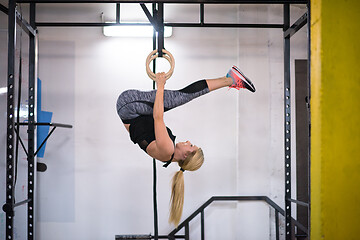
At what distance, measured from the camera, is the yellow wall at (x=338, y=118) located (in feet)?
5.81

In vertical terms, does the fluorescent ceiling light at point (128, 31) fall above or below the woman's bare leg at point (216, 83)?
above

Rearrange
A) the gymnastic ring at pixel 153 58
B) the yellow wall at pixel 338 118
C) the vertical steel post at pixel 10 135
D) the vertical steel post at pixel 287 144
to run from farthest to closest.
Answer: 1. the vertical steel post at pixel 287 144
2. the gymnastic ring at pixel 153 58
3. the vertical steel post at pixel 10 135
4. the yellow wall at pixel 338 118

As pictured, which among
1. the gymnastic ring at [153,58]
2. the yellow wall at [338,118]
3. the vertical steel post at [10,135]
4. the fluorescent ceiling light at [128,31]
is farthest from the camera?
the fluorescent ceiling light at [128,31]

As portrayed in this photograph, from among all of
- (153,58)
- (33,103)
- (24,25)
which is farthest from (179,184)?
(24,25)

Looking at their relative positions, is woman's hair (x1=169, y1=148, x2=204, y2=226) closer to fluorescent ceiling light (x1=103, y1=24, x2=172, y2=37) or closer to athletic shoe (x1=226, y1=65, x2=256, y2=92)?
athletic shoe (x1=226, y1=65, x2=256, y2=92)

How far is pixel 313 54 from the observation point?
6.10 feet

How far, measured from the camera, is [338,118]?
1.79m

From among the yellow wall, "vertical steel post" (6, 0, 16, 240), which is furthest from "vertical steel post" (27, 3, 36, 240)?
the yellow wall

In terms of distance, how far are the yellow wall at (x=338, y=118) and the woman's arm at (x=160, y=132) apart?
904mm

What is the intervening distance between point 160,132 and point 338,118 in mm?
1014

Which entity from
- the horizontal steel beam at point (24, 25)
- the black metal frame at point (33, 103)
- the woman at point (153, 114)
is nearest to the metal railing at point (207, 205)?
the black metal frame at point (33, 103)

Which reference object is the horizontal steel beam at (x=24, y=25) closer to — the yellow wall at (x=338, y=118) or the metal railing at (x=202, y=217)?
the yellow wall at (x=338, y=118)

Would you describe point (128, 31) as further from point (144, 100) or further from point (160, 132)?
point (160, 132)

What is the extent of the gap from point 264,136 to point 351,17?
1.97 metres
